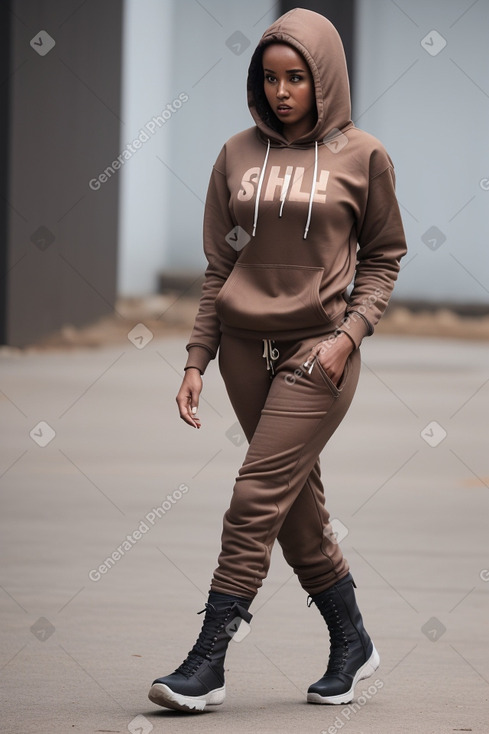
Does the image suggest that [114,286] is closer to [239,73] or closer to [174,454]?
[239,73]

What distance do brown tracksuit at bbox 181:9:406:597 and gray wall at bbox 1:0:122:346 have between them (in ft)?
30.3

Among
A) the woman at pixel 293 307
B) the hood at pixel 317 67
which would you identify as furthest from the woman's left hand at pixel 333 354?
the hood at pixel 317 67

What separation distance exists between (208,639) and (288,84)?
1.28 m

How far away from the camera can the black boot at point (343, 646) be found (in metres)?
3.24

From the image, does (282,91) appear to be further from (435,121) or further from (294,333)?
(435,121)

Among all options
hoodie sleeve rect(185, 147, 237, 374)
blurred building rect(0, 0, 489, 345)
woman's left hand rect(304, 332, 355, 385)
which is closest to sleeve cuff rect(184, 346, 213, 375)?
hoodie sleeve rect(185, 147, 237, 374)

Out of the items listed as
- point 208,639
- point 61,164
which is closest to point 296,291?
point 208,639

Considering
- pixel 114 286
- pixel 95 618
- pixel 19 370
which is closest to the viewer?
pixel 95 618

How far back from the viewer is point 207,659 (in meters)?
3.02

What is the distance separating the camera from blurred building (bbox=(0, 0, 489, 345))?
12562 millimetres

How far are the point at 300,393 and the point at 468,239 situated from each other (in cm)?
1302

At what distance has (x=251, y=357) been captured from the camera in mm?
3141

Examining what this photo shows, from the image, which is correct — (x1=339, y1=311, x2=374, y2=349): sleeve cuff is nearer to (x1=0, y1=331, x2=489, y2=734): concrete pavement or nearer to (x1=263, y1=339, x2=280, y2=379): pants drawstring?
(x1=263, y1=339, x2=280, y2=379): pants drawstring

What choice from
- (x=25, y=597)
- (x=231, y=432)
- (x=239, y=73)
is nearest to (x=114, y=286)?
(x=239, y=73)
